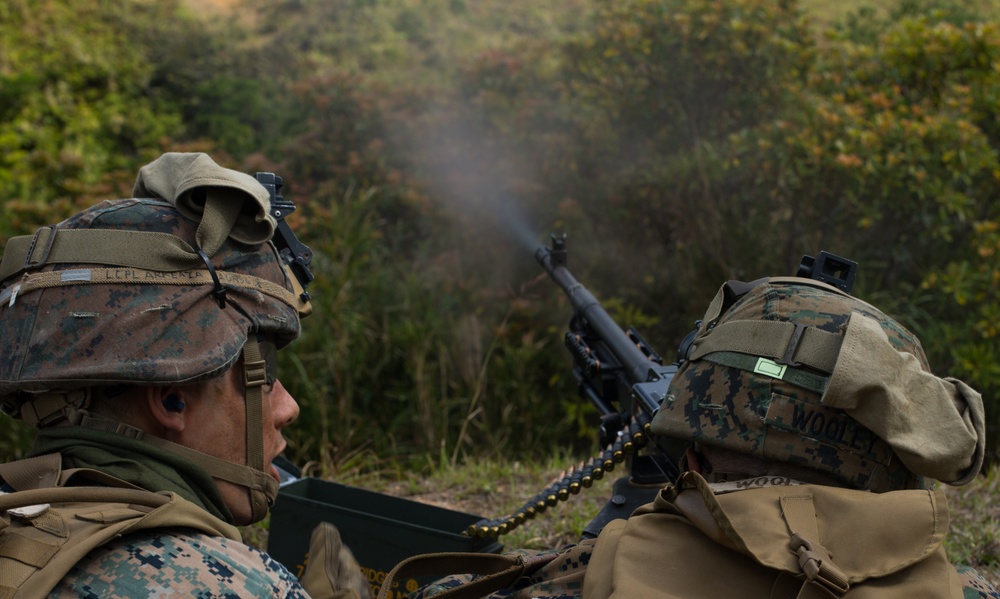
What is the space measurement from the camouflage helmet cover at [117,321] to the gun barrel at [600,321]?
5.77 ft

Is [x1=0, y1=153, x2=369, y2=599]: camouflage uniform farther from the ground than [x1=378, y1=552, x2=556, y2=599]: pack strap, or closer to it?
farther from the ground

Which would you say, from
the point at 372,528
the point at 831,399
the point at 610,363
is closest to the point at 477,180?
the point at 610,363

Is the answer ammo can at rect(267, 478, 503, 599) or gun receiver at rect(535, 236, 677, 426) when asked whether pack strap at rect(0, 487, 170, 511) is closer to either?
ammo can at rect(267, 478, 503, 599)

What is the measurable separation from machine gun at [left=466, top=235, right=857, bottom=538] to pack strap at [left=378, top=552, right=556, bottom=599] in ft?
1.77

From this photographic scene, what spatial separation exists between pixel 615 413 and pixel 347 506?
116 centimetres

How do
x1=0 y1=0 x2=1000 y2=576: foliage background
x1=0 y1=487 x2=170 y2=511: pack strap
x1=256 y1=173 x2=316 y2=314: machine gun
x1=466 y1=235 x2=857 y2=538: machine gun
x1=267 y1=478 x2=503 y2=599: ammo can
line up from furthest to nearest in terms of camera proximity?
1. x1=0 y1=0 x2=1000 y2=576: foliage background
2. x1=267 y1=478 x2=503 y2=599: ammo can
3. x1=466 y1=235 x2=857 y2=538: machine gun
4. x1=256 y1=173 x2=316 y2=314: machine gun
5. x1=0 y1=487 x2=170 y2=511: pack strap

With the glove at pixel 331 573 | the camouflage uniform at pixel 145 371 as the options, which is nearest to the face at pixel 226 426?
the camouflage uniform at pixel 145 371

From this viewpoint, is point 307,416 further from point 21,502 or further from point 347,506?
point 21,502

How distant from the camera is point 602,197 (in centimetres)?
768

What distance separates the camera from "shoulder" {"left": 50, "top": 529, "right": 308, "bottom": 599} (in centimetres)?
179

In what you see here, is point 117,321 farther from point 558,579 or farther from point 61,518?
point 558,579

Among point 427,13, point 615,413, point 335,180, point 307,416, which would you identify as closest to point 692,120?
point 335,180

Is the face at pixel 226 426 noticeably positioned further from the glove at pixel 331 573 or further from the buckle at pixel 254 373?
the glove at pixel 331 573

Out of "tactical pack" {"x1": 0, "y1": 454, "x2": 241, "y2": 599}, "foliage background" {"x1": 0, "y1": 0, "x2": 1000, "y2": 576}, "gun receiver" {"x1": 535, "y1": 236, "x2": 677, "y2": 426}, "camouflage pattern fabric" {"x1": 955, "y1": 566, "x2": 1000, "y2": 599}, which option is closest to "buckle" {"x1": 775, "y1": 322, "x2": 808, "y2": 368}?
"camouflage pattern fabric" {"x1": 955, "y1": 566, "x2": 1000, "y2": 599}
